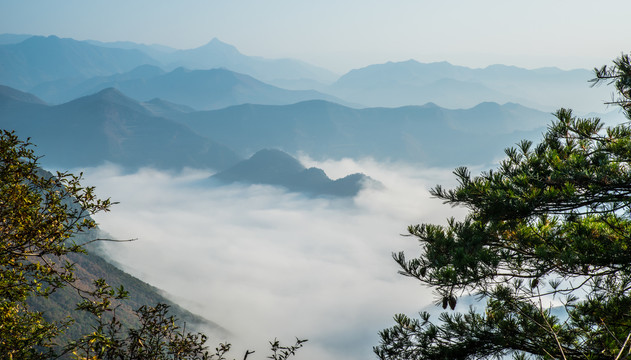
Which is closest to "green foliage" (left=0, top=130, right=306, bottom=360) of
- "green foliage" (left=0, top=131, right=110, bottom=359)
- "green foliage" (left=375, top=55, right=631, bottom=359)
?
"green foliage" (left=0, top=131, right=110, bottom=359)

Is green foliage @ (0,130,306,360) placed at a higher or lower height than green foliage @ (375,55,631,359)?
lower

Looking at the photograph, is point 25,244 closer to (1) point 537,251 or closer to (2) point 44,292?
(2) point 44,292

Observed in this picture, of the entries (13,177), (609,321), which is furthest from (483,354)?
(13,177)

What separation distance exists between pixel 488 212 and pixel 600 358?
7.24 feet

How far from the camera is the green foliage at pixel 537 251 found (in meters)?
6.00

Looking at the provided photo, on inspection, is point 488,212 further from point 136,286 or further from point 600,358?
point 136,286

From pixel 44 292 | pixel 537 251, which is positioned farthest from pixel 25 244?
pixel 537 251

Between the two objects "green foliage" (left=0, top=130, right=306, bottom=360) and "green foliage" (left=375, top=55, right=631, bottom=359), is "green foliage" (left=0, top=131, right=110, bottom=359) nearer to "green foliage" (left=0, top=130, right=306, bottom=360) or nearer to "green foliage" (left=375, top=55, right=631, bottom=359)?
"green foliage" (left=0, top=130, right=306, bottom=360)

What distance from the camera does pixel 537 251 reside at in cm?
598

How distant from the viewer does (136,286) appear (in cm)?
10106

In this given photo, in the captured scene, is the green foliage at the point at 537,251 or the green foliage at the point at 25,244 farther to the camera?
the green foliage at the point at 537,251

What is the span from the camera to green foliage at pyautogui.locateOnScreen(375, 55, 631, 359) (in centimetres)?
600

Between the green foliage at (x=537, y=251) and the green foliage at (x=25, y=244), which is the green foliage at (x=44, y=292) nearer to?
the green foliage at (x=25, y=244)

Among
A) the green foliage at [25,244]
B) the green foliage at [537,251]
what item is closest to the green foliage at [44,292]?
the green foliage at [25,244]
